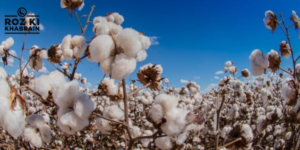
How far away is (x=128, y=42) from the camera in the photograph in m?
0.98

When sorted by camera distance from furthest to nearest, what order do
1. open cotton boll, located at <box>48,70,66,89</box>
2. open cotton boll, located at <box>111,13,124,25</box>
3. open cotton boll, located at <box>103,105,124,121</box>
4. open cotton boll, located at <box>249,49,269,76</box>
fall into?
1. open cotton boll, located at <box>249,49,269,76</box>
2. open cotton boll, located at <box>111,13,124,25</box>
3. open cotton boll, located at <box>103,105,124,121</box>
4. open cotton boll, located at <box>48,70,66,89</box>

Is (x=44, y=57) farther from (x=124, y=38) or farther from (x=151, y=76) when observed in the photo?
(x=124, y=38)

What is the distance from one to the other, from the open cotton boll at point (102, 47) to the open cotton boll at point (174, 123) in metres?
0.37

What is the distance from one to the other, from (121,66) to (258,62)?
1.49m

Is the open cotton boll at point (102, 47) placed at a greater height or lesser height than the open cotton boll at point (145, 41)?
lesser

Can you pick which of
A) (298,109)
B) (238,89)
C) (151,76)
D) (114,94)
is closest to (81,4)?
(114,94)

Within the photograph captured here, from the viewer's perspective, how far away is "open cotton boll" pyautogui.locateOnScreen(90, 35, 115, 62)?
0.97 meters

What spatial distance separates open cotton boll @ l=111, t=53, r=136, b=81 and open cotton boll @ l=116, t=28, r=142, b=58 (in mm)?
26

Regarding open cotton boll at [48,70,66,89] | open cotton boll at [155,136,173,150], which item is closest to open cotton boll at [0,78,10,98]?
open cotton boll at [48,70,66,89]

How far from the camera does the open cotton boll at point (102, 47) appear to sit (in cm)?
97

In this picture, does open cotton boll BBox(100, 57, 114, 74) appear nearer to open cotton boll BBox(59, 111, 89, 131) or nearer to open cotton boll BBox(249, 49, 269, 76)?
open cotton boll BBox(59, 111, 89, 131)

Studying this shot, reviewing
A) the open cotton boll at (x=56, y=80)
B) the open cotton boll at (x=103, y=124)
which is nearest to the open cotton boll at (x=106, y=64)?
the open cotton boll at (x=56, y=80)

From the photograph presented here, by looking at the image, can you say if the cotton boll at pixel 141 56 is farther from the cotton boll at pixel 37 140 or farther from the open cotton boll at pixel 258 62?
the open cotton boll at pixel 258 62

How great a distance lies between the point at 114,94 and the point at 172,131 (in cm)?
73
